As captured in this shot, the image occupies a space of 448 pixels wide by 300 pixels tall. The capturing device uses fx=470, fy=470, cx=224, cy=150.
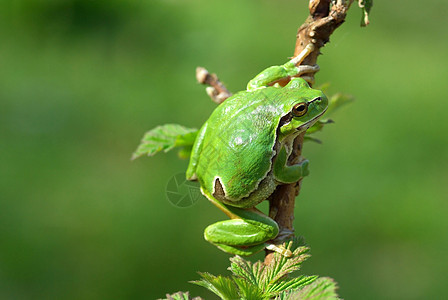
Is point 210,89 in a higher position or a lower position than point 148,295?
higher

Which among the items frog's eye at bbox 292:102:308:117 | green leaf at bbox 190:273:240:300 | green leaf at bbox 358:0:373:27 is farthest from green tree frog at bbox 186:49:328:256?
green leaf at bbox 190:273:240:300

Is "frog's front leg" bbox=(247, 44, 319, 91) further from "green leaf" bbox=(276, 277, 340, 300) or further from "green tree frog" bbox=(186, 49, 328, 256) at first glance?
"green leaf" bbox=(276, 277, 340, 300)

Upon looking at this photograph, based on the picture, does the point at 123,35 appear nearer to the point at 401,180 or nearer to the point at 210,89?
the point at 401,180

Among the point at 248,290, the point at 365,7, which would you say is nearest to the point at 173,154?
the point at 365,7

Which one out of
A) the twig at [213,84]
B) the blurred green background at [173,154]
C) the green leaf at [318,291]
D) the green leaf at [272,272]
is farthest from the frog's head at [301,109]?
the blurred green background at [173,154]

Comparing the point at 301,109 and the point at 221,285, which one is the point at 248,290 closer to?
the point at 221,285

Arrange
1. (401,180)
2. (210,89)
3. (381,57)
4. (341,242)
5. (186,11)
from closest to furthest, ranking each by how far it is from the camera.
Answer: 1. (210,89)
2. (341,242)
3. (401,180)
4. (381,57)
5. (186,11)

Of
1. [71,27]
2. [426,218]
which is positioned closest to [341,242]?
[426,218]
